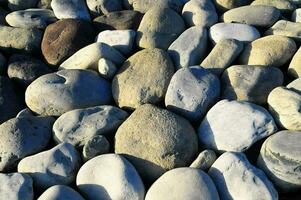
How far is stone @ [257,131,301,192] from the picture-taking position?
6.63 feet

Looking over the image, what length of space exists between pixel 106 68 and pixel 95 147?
0.55 m

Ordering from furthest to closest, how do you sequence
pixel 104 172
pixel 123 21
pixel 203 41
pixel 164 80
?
pixel 123 21
pixel 203 41
pixel 164 80
pixel 104 172

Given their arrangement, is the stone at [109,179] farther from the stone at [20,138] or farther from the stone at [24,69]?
the stone at [24,69]

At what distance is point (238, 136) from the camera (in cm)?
219

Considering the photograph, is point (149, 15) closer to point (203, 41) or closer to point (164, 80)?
point (203, 41)

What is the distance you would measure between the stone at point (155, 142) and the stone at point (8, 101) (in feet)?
2.18

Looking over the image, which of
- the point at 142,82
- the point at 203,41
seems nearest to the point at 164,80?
the point at 142,82

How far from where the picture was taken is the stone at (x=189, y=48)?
104 inches

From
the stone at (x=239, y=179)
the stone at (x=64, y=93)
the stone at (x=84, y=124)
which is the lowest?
the stone at (x=239, y=179)

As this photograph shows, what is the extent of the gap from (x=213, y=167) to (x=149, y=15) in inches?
46.4

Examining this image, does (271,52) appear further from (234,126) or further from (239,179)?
(239,179)

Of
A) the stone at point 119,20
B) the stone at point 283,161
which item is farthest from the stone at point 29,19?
the stone at point 283,161

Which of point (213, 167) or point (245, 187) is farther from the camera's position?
point (213, 167)

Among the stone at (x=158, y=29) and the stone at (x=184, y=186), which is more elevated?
the stone at (x=158, y=29)
